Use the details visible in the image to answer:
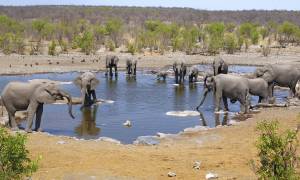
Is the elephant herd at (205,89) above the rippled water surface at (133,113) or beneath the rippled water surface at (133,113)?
above

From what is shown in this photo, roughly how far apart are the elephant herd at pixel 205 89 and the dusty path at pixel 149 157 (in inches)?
73.4

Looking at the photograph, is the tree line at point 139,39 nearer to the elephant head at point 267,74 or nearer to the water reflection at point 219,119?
the elephant head at point 267,74

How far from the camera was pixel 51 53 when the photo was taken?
165 ft

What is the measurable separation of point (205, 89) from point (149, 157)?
418 inches

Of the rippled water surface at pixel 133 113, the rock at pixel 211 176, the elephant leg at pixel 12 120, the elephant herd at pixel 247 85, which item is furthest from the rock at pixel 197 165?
the elephant herd at pixel 247 85

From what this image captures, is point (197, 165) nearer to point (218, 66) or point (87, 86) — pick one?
point (87, 86)

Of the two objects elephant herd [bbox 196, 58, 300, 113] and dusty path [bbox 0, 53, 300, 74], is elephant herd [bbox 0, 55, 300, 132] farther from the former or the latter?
dusty path [bbox 0, 53, 300, 74]

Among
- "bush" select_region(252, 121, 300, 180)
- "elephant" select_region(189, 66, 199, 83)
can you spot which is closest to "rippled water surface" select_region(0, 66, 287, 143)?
"elephant" select_region(189, 66, 199, 83)

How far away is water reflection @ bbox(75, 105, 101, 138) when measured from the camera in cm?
1931

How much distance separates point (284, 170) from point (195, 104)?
53.7ft

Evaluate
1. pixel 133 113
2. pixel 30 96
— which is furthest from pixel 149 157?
pixel 133 113

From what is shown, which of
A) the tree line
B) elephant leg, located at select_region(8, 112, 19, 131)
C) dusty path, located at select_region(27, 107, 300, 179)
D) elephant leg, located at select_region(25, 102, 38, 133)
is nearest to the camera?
dusty path, located at select_region(27, 107, 300, 179)

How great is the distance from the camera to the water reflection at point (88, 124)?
1931 cm

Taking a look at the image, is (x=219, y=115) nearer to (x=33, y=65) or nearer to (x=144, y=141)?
(x=144, y=141)
